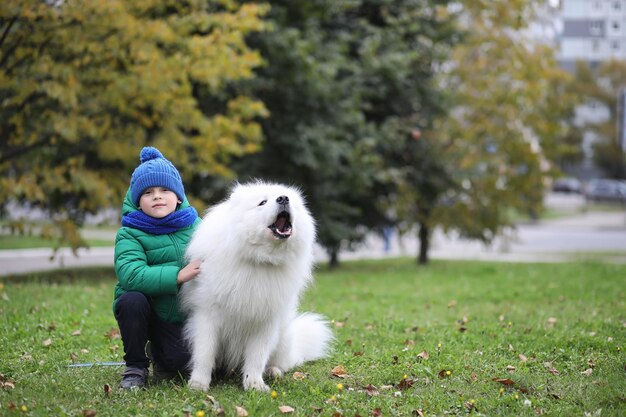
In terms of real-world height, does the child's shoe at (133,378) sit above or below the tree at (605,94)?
below

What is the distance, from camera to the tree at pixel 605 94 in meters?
56.2

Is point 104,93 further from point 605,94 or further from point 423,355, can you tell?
point 605,94

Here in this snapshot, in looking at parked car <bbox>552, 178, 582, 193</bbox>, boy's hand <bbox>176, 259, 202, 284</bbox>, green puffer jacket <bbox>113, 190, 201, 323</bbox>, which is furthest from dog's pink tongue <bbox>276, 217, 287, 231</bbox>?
parked car <bbox>552, 178, 582, 193</bbox>

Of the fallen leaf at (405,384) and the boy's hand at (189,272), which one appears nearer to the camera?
the boy's hand at (189,272)

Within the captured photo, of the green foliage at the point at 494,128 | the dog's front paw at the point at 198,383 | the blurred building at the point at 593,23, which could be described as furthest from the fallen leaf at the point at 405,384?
the blurred building at the point at 593,23

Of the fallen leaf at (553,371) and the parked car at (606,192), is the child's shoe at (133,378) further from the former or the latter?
the parked car at (606,192)

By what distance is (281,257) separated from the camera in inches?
182

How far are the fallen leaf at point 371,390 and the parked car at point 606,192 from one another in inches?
1820

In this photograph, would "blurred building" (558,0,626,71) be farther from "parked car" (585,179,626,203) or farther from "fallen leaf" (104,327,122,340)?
"parked car" (585,179,626,203)

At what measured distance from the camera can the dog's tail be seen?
5.29m

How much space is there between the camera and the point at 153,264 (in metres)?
4.82

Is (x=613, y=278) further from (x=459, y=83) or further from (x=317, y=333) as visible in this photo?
(x=317, y=333)

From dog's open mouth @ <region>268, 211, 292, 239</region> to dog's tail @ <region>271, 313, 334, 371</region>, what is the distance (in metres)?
1.06

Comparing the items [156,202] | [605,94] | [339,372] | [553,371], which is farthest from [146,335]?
[605,94]
